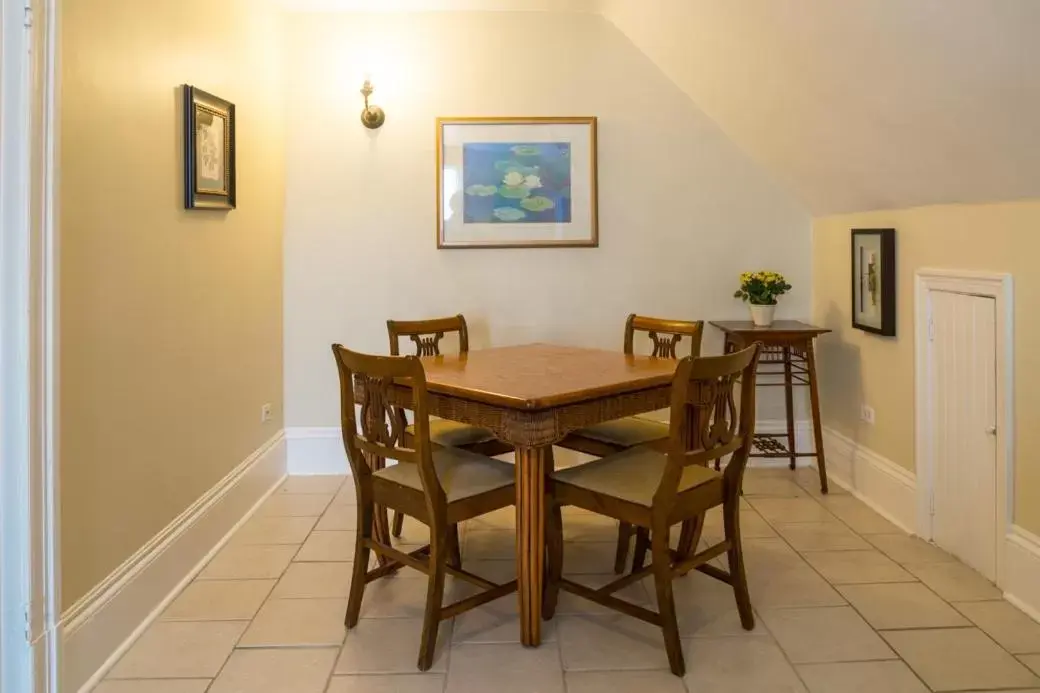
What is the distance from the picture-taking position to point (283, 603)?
268cm

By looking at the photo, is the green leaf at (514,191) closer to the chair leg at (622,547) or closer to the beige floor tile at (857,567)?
the chair leg at (622,547)

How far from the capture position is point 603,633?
2451 millimetres

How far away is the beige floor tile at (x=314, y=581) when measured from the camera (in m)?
2.75

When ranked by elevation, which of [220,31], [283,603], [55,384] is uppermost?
[220,31]

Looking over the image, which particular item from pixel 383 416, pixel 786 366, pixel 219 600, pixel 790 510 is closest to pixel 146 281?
pixel 383 416

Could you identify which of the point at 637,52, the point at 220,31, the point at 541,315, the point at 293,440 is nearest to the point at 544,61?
the point at 637,52

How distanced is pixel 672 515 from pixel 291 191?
284 cm

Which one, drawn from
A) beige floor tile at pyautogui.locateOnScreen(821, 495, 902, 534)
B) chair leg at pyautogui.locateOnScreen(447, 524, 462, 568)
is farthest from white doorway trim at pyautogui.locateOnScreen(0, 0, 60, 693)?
beige floor tile at pyautogui.locateOnScreen(821, 495, 902, 534)

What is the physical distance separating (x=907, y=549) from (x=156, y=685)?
267 cm

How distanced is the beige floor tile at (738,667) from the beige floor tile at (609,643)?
101mm

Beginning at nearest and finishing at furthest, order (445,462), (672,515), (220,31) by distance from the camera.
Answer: (672,515) → (445,462) → (220,31)

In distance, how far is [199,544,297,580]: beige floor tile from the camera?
2.92 m

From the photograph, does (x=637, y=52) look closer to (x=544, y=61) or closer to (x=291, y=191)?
(x=544, y=61)

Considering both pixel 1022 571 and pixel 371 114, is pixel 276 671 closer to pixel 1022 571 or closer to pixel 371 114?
pixel 1022 571
